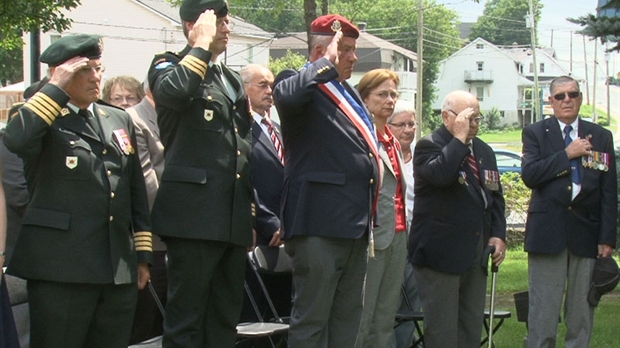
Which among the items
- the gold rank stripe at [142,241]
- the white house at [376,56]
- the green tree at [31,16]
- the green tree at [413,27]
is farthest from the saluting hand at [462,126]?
the green tree at [413,27]

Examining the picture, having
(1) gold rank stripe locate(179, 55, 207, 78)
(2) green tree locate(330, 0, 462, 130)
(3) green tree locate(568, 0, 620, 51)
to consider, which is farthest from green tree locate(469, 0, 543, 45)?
(1) gold rank stripe locate(179, 55, 207, 78)

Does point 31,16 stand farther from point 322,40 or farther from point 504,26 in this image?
point 504,26

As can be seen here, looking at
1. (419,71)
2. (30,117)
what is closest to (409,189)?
(30,117)

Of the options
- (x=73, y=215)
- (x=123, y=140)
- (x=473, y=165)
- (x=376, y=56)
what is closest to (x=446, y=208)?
(x=473, y=165)

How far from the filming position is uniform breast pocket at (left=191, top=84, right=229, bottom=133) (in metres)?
4.93

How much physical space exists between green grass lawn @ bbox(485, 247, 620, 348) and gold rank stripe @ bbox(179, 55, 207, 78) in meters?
4.31

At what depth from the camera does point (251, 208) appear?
5.18 metres

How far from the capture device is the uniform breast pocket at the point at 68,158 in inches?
172

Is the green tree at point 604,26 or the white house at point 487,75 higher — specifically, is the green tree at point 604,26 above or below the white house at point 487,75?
below

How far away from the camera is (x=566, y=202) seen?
6828mm

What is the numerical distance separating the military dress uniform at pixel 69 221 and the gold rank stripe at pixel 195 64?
52 centimetres

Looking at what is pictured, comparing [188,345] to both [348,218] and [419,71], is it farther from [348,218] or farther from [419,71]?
[419,71]

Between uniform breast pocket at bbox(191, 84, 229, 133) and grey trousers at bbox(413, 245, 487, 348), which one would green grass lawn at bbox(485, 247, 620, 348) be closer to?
grey trousers at bbox(413, 245, 487, 348)

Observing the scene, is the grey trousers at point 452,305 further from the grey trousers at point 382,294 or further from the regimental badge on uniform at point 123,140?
the regimental badge on uniform at point 123,140
